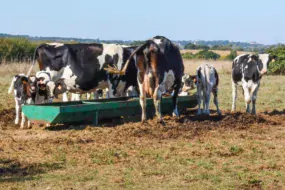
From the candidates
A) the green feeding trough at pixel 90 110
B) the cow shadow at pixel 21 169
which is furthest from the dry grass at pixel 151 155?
the green feeding trough at pixel 90 110

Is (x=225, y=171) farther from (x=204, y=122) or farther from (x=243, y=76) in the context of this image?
(x=243, y=76)

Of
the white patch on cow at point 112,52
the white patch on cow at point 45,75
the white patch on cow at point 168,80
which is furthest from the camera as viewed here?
the white patch on cow at point 112,52

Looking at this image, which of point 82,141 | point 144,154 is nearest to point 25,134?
point 82,141

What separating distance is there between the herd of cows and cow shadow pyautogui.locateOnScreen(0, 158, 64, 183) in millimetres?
4481

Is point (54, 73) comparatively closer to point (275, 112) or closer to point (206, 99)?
point (206, 99)

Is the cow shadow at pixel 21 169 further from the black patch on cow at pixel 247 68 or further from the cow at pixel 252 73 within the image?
the black patch on cow at pixel 247 68

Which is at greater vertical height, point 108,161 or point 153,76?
→ point 153,76

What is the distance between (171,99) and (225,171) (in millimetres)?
7220

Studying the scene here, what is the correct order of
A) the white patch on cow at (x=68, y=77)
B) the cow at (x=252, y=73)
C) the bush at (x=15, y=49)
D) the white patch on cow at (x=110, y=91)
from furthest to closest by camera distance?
the bush at (x=15, y=49) → the cow at (x=252, y=73) → the white patch on cow at (x=110, y=91) → the white patch on cow at (x=68, y=77)

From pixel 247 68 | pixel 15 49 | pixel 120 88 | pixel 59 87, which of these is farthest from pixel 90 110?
pixel 15 49

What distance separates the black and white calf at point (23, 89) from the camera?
1523 centimetres

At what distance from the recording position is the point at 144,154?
11.9m

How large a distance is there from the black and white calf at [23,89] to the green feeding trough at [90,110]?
56cm

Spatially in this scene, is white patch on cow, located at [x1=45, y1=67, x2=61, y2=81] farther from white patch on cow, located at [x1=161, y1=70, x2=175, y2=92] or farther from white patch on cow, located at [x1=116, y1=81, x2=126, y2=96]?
white patch on cow, located at [x1=161, y1=70, x2=175, y2=92]
